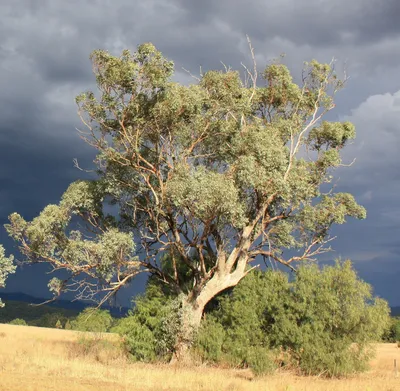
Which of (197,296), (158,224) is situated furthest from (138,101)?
(197,296)

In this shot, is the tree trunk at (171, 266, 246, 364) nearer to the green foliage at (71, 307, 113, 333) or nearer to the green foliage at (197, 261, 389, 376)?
the green foliage at (197, 261, 389, 376)

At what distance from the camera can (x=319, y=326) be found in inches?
1088

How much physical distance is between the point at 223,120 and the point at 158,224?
26.6 ft

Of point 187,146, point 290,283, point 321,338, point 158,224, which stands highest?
point 187,146

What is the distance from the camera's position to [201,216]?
98.5ft

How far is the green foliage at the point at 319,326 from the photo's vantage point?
27.5 m

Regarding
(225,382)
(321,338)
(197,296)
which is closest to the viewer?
(225,382)

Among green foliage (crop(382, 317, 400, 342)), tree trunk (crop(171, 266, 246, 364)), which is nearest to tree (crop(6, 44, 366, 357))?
tree trunk (crop(171, 266, 246, 364))

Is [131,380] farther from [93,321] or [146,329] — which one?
[93,321]

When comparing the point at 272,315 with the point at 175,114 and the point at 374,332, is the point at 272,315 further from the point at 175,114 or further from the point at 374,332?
the point at 175,114

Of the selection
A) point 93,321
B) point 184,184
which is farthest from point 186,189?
point 93,321

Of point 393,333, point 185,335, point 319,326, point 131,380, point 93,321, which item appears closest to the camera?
point 131,380

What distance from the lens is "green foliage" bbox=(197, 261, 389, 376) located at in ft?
90.3

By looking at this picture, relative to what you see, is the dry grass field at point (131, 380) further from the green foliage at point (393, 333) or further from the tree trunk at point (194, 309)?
the green foliage at point (393, 333)
